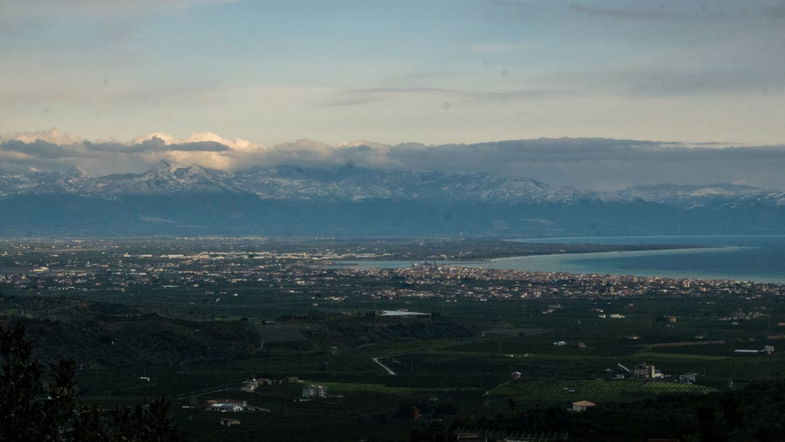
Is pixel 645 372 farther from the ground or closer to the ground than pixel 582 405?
closer to the ground

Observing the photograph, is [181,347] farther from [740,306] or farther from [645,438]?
[740,306]

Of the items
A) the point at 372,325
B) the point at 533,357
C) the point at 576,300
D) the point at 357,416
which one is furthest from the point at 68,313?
the point at 576,300

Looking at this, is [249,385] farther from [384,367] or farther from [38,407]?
[38,407]

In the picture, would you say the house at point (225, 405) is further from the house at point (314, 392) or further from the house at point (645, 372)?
the house at point (645, 372)

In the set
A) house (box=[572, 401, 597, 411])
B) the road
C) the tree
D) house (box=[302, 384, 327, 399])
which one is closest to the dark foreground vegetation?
house (box=[572, 401, 597, 411])

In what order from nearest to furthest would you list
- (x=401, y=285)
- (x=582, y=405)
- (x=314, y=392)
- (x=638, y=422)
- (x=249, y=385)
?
(x=638, y=422)
(x=582, y=405)
(x=314, y=392)
(x=249, y=385)
(x=401, y=285)

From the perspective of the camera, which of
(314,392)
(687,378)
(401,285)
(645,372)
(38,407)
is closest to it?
(38,407)

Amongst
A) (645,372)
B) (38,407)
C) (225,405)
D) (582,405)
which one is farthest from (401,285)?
(38,407)

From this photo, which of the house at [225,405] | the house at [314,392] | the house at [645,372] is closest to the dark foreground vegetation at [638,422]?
the house at [225,405]
